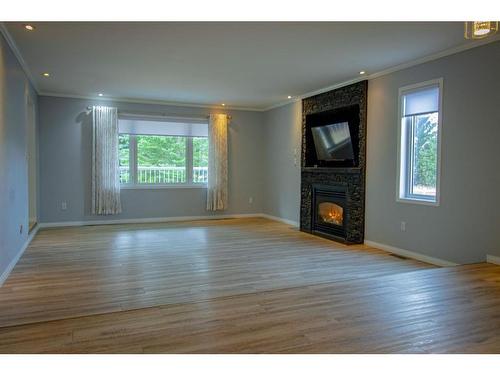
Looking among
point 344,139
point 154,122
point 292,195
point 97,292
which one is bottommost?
point 97,292

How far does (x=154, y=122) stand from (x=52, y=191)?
94.0 inches

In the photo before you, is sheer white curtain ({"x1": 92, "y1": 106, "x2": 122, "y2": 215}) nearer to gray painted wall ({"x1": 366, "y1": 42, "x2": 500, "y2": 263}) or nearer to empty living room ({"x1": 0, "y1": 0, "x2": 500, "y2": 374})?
empty living room ({"x1": 0, "y1": 0, "x2": 500, "y2": 374})

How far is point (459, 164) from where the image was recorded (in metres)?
4.21

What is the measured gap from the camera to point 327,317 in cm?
257

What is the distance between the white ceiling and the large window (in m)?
1.36

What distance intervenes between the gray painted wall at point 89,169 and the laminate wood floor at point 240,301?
6.56 feet

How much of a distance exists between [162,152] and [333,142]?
3.73m

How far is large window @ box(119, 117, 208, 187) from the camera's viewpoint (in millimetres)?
7777

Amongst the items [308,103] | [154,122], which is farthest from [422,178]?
[154,122]

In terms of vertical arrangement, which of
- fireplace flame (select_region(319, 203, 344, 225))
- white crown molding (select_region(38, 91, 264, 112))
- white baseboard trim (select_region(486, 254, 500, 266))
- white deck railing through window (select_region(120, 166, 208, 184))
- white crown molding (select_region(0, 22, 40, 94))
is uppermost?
white crown molding (select_region(38, 91, 264, 112))

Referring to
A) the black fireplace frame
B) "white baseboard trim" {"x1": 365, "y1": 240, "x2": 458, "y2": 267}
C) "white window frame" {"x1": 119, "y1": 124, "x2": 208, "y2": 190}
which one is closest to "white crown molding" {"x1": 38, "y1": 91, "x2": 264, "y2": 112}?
"white window frame" {"x1": 119, "y1": 124, "x2": 208, "y2": 190}

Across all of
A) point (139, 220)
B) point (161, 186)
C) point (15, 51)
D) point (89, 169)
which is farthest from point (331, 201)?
Result: point (15, 51)

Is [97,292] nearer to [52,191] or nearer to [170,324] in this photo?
[170,324]

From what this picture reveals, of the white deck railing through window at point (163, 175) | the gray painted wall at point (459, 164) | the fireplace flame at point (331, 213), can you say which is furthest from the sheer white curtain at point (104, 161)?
the gray painted wall at point (459, 164)
